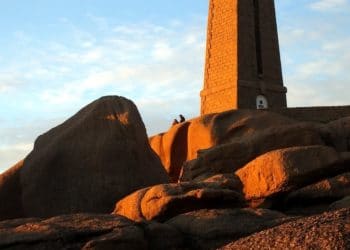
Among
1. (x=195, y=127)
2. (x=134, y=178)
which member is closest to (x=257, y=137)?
(x=134, y=178)

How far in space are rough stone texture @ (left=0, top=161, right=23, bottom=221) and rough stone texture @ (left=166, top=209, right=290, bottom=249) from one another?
3.85 m

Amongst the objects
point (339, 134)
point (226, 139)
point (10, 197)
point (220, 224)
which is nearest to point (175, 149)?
point (226, 139)

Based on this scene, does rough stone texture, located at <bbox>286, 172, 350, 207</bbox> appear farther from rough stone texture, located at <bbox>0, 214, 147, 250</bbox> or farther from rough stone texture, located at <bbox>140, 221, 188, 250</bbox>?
rough stone texture, located at <bbox>0, 214, 147, 250</bbox>

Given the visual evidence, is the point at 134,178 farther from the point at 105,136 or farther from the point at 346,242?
the point at 346,242

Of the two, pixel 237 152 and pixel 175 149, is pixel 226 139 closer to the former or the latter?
pixel 175 149

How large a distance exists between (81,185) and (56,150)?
2.54ft

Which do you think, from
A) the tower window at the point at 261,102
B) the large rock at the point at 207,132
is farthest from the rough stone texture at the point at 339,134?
the tower window at the point at 261,102

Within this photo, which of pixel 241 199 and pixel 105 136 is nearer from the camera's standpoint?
pixel 241 199

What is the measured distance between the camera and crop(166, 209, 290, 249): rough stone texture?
734cm

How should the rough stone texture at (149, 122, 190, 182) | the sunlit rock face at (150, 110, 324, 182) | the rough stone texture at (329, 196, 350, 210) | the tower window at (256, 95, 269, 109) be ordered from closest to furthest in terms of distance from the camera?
the rough stone texture at (329, 196, 350, 210) < the sunlit rock face at (150, 110, 324, 182) < the rough stone texture at (149, 122, 190, 182) < the tower window at (256, 95, 269, 109)

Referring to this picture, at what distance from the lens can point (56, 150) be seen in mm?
10406

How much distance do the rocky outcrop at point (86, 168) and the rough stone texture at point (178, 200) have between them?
108 centimetres

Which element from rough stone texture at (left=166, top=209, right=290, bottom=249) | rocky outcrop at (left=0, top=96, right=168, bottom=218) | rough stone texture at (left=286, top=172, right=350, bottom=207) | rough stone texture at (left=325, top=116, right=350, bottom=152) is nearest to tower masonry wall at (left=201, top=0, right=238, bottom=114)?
rough stone texture at (left=325, top=116, right=350, bottom=152)

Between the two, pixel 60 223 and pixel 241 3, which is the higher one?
pixel 241 3
